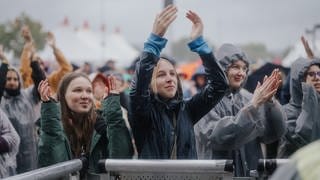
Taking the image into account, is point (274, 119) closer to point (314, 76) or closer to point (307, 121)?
point (307, 121)

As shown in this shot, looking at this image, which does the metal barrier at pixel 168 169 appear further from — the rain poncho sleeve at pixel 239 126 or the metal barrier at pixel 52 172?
the rain poncho sleeve at pixel 239 126

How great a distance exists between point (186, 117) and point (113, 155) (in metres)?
0.54

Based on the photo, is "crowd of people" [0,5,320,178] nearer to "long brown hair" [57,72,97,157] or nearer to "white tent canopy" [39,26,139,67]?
"long brown hair" [57,72,97,157]

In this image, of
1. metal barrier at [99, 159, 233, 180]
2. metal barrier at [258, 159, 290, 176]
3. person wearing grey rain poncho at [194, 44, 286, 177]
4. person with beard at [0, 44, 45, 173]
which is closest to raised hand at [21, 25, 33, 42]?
person with beard at [0, 44, 45, 173]

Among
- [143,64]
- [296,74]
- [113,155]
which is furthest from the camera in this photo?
[296,74]

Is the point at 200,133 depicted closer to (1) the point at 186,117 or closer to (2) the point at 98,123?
(1) the point at 186,117

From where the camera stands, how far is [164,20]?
3969mm

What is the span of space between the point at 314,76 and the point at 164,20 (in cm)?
193

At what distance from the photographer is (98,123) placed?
455cm

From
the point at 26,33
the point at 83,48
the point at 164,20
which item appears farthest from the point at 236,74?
the point at 83,48

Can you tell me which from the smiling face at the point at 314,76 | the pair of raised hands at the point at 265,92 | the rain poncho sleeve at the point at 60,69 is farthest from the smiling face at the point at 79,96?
the rain poncho sleeve at the point at 60,69

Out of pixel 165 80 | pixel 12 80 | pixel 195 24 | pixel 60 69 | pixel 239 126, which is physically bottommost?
pixel 239 126

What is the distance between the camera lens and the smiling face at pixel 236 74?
4809 mm

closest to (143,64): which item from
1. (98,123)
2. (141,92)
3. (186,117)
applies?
(141,92)
